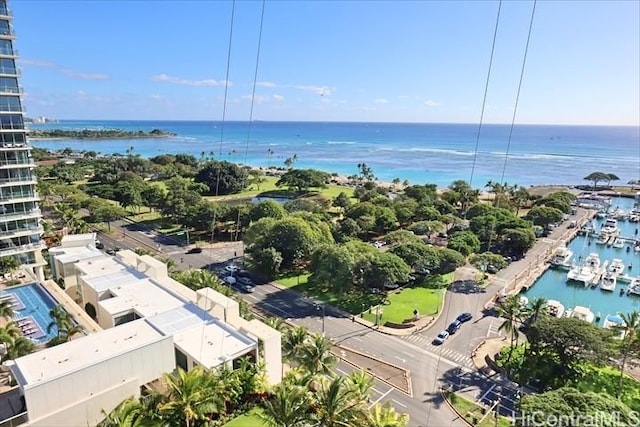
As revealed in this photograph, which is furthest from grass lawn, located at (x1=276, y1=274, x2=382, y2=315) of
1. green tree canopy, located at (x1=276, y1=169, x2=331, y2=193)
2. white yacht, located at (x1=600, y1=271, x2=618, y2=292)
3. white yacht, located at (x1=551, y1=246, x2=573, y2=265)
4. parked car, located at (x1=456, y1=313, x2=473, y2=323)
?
green tree canopy, located at (x1=276, y1=169, x2=331, y2=193)

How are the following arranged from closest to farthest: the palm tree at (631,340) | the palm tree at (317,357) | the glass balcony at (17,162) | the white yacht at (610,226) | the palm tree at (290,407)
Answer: the palm tree at (290,407), the palm tree at (317,357), the palm tree at (631,340), the glass balcony at (17,162), the white yacht at (610,226)

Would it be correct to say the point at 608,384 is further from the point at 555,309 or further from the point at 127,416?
the point at 127,416

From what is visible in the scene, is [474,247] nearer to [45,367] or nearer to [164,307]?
[164,307]

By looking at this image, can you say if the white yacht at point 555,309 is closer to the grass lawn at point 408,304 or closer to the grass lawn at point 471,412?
the grass lawn at point 408,304

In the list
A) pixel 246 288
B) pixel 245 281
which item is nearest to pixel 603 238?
pixel 245 281

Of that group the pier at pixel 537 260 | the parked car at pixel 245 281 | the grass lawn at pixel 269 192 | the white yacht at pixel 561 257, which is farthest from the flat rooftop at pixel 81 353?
the grass lawn at pixel 269 192

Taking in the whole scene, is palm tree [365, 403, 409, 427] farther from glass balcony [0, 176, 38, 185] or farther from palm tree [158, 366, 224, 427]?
glass balcony [0, 176, 38, 185]

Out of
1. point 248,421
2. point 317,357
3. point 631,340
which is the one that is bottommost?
point 248,421
